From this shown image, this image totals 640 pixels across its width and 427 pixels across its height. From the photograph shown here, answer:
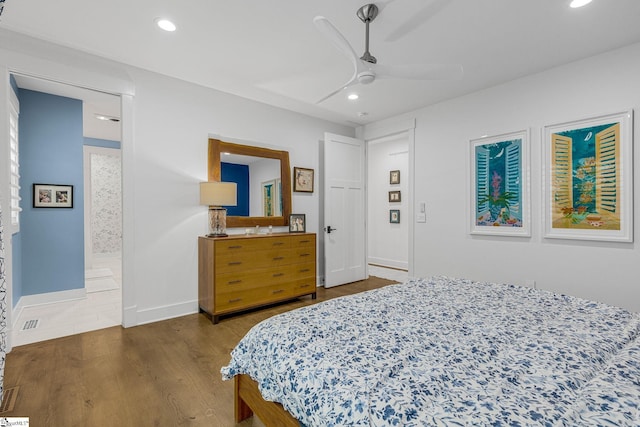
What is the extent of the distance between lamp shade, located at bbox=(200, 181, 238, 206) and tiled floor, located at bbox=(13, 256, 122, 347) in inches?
61.5

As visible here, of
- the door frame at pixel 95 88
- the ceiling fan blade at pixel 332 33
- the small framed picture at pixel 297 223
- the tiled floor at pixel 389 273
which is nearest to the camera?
the ceiling fan blade at pixel 332 33

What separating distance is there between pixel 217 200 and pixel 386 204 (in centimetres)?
400

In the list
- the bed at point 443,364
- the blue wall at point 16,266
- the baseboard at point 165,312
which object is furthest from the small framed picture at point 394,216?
the blue wall at point 16,266

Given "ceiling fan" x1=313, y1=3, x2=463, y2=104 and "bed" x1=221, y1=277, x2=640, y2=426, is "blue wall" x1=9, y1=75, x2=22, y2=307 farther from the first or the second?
"ceiling fan" x1=313, y1=3, x2=463, y2=104

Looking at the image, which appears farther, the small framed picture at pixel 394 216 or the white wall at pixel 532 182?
the small framed picture at pixel 394 216

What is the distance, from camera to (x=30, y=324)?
3.13 metres

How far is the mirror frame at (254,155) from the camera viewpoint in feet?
12.0

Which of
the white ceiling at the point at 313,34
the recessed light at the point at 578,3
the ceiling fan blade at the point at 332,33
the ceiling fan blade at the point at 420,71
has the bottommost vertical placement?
the ceiling fan blade at the point at 420,71

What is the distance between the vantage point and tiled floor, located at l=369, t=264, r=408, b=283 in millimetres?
5273

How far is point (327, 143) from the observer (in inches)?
182

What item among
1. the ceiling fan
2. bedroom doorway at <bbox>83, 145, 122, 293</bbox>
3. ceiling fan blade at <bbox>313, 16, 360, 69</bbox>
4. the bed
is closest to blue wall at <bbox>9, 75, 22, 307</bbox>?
bedroom doorway at <bbox>83, 145, 122, 293</bbox>

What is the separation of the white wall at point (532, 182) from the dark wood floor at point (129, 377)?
2781 mm

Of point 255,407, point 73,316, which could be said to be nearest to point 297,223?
point 73,316

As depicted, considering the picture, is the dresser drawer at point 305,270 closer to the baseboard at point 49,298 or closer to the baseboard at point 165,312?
the baseboard at point 165,312
